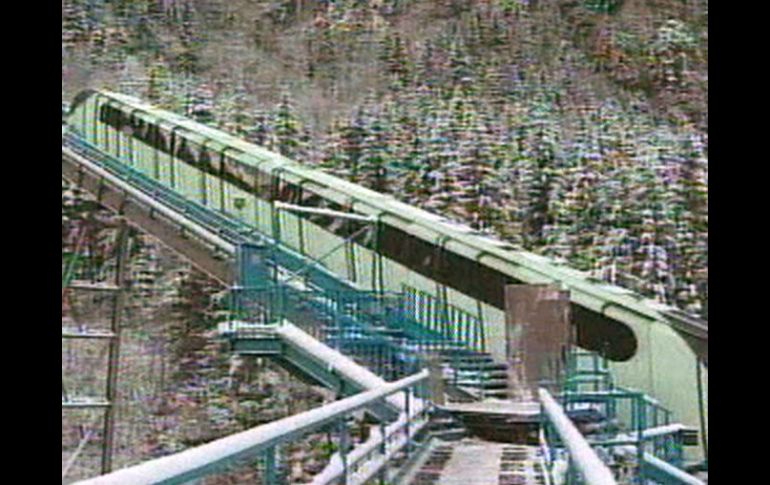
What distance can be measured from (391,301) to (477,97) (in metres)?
0.64

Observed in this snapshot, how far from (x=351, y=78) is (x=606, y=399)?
119 cm

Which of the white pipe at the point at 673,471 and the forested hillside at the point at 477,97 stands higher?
the forested hillside at the point at 477,97

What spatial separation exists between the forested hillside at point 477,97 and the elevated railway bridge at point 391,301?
0.07m

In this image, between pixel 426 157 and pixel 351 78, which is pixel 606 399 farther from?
pixel 351 78

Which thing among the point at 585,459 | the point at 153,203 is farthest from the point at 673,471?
the point at 153,203

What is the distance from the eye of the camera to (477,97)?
3.65m

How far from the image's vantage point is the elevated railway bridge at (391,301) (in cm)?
340

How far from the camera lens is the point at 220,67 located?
3.74m

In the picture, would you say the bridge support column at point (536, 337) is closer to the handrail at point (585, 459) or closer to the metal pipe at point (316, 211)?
the metal pipe at point (316, 211)

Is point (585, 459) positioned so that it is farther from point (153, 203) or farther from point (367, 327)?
point (153, 203)

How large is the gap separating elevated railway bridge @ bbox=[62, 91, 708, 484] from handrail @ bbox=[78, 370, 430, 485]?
1674mm

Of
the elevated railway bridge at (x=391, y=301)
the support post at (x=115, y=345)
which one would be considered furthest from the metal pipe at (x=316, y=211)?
the support post at (x=115, y=345)

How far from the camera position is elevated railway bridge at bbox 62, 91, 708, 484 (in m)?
3.40
